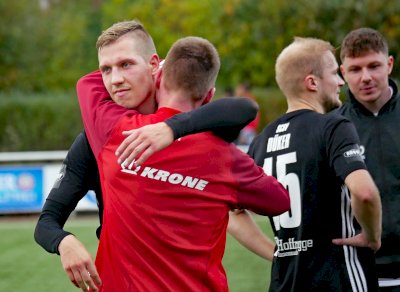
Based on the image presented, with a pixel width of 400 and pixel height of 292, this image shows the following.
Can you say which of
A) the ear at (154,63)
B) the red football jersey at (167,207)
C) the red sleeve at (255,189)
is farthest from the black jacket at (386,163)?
the ear at (154,63)

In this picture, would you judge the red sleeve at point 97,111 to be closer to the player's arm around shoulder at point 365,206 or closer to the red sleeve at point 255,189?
the red sleeve at point 255,189

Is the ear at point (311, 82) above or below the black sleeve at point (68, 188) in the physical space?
above

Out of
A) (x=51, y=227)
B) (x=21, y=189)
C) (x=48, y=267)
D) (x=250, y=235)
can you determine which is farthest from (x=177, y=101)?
(x=21, y=189)

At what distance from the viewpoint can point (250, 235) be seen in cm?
520

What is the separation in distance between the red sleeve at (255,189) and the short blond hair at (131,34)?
622 millimetres

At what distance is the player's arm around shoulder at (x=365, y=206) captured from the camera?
14.4 feet

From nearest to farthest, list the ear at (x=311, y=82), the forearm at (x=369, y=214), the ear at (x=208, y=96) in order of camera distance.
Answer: the ear at (x=208, y=96)
the forearm at (x=369, y=214)
the ear at (x=311, y=82)

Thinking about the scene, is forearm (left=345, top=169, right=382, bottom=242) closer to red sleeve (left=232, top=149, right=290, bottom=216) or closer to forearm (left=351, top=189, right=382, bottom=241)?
forearm (left=351, top=189, right=382, bottom=241)

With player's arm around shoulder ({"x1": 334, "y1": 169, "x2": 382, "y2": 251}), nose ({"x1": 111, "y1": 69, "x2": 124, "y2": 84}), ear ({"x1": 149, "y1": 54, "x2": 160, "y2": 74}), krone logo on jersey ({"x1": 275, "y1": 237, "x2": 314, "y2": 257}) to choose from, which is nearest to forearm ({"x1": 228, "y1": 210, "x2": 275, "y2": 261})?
krone logo on jersey ({"x1": 275, "y1": 237, "x2": 314, "y2": 257})

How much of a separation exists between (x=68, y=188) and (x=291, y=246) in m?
1.26

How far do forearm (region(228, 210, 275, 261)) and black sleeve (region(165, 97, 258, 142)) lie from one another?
3.60ft

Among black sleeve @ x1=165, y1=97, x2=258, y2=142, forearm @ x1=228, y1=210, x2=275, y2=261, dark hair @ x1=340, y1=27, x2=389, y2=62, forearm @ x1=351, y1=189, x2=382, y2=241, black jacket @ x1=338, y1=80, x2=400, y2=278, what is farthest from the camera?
dark hair @ x1=340, y1=27, x2=389, y2=62

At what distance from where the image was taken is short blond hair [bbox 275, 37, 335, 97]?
194 inches

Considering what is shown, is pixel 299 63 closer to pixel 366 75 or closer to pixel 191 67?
pixel 366 75
